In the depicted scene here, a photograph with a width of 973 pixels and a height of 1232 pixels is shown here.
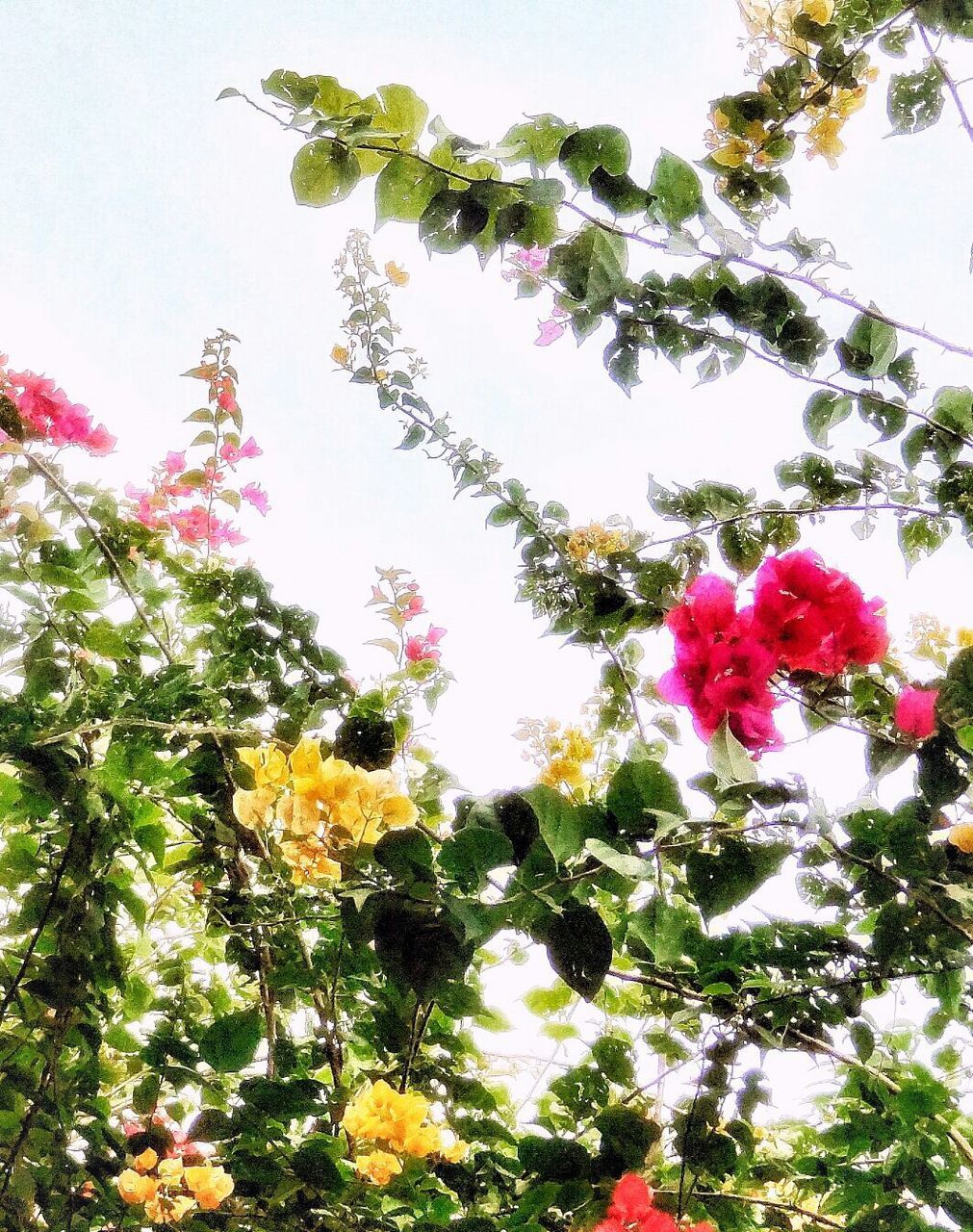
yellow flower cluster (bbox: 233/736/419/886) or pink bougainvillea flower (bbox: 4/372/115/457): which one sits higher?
pink bougainvillea flower (bbox: 4/372/115/457)

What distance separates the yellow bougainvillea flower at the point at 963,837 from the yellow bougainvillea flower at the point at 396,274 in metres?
1.52

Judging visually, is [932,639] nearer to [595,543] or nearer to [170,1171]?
[595,543]

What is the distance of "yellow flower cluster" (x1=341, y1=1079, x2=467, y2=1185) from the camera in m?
1.11

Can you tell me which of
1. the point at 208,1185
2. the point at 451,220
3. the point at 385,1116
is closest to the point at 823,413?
the point at 451,220

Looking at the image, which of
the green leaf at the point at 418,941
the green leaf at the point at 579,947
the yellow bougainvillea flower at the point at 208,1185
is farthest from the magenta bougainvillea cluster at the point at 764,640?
the yellow bougainvillea flower at the point at 208,1185

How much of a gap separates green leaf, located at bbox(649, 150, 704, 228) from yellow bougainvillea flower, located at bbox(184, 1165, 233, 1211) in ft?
4.94

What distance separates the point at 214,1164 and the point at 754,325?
1.62m

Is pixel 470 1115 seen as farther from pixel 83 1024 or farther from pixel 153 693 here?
pixel 153 693

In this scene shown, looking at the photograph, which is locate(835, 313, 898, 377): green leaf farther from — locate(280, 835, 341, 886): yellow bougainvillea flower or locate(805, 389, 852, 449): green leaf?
locate(280, 835, 341, 886): yellow bougainvillea flower

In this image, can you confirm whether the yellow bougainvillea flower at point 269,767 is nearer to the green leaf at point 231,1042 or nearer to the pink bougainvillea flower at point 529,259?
the green leaf at point 231,1042

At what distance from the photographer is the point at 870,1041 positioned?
1156 mm

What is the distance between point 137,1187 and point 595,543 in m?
1.30

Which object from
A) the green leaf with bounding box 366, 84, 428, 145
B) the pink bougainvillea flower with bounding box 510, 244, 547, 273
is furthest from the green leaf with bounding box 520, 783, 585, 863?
the pink bougainvillea flower with bounding box 510, 244, 547, 273

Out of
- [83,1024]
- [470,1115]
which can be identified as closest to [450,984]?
[470,1115]
